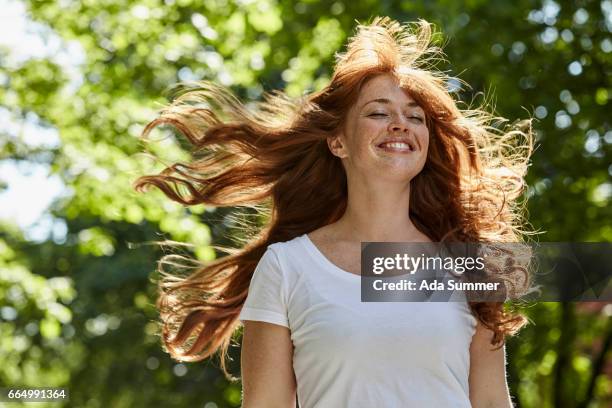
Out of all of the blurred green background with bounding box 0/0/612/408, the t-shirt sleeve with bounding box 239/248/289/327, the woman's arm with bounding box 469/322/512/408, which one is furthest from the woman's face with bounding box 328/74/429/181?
the blurred green background with bounding box 0/0/612/408

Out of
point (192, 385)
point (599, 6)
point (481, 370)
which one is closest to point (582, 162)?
point (599, 6)

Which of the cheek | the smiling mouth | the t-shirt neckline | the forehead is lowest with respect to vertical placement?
the t-shirt neckline

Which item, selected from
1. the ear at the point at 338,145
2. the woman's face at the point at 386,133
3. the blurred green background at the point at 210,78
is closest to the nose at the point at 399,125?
the woman's face at the point at 386,133

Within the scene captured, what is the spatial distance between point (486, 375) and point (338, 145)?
0.95 m

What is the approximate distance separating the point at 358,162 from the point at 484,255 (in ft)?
1.83

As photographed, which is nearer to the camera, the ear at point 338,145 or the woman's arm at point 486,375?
the woman's arm at point 486,375

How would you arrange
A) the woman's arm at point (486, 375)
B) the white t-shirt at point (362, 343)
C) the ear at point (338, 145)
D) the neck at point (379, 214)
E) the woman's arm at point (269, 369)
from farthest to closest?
1. the ear at point (338, 145)
2. the neck at point (379, 214)
3. the woman's arm at point (486, 375)
4. the woman's arm at point (269, 369)
5. the white t-shirt at point (362, 343)

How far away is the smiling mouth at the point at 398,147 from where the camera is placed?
11.3 ft

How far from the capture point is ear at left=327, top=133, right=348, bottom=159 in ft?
12.2

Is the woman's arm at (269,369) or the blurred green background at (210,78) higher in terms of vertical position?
the blurred green background at (210,78)

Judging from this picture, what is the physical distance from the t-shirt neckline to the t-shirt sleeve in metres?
0.12

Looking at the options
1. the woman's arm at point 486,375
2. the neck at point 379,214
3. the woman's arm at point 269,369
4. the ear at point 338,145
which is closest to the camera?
the woman's arm at point 269,369

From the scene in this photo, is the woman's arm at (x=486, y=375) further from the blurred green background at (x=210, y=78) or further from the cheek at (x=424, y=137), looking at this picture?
the blurred green background at (x=210, y=78)

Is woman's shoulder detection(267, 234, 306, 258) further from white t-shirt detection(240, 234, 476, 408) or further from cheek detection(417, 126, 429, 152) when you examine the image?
cheek detection(417, 126, 429, 152)
